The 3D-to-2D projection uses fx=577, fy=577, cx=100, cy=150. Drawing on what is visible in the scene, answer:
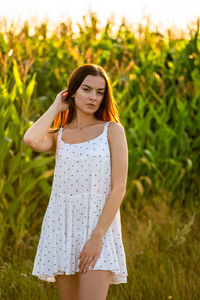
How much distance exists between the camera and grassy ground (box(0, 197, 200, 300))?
11.6 feet

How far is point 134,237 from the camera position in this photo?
14.4 feet

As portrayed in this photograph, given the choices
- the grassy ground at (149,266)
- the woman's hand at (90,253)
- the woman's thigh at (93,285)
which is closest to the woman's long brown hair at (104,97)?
the woman's hand at (90,253)

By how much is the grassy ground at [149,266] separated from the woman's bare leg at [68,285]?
33.0 inches

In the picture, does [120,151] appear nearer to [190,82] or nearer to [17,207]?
[17,207]

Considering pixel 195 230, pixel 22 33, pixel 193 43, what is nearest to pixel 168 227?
pixel 195 230

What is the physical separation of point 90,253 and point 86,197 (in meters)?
0.26

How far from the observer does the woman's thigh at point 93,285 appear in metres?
2.37

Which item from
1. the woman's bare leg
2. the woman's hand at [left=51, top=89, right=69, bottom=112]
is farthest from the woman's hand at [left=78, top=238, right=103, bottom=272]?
the woman's hand at [left=51, top=89, right=69, bottom=112]

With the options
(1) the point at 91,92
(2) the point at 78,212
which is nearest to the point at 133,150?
(1) the point at 91,92

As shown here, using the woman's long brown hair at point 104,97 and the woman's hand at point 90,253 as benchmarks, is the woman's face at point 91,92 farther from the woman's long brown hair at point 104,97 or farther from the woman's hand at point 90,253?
the woman's hand at point 90,253

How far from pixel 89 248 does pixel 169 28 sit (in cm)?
484

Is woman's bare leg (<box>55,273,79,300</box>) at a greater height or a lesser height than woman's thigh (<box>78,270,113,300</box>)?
lesser

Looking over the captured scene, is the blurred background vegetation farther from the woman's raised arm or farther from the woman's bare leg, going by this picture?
the woman's raised arm

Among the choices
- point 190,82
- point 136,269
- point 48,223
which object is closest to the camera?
point 48,223
